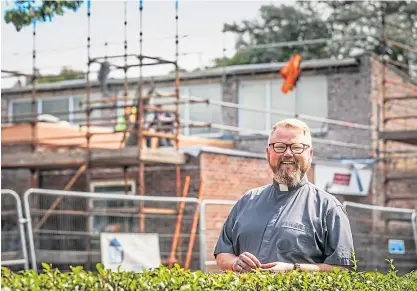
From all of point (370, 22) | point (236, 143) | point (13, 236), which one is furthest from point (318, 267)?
point (370, 22)

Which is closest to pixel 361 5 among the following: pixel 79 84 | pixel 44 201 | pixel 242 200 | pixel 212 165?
pixel 79 84

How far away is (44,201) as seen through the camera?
20.3 m

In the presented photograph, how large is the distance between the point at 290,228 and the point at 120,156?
46.5 ft

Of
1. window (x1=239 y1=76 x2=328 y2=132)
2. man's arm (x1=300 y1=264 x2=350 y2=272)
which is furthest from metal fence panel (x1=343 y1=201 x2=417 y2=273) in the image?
man's arm (x1=300 y1=264 x2=350 y2=272)

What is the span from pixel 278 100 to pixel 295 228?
22577 millimetres

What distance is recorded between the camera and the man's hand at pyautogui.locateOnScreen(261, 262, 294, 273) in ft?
23.3

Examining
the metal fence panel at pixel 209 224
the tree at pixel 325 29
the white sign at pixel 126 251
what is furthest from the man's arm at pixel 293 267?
the tree at pixel 325 29

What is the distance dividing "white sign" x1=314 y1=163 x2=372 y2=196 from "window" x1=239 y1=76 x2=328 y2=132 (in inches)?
99.3

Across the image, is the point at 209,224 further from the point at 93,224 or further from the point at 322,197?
the point at 322,197

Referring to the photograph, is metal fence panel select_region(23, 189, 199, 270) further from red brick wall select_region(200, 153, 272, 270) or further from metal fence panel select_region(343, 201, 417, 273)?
metal fence panel select_region(343, 201, 417, 273)

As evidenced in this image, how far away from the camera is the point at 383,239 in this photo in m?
24.4

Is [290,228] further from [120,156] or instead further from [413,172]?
[413,172]

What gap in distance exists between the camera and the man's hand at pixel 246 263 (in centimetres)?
713

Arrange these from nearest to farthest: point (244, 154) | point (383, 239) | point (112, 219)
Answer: point (112, 219) → point (244, 154) → point (383, 239)
